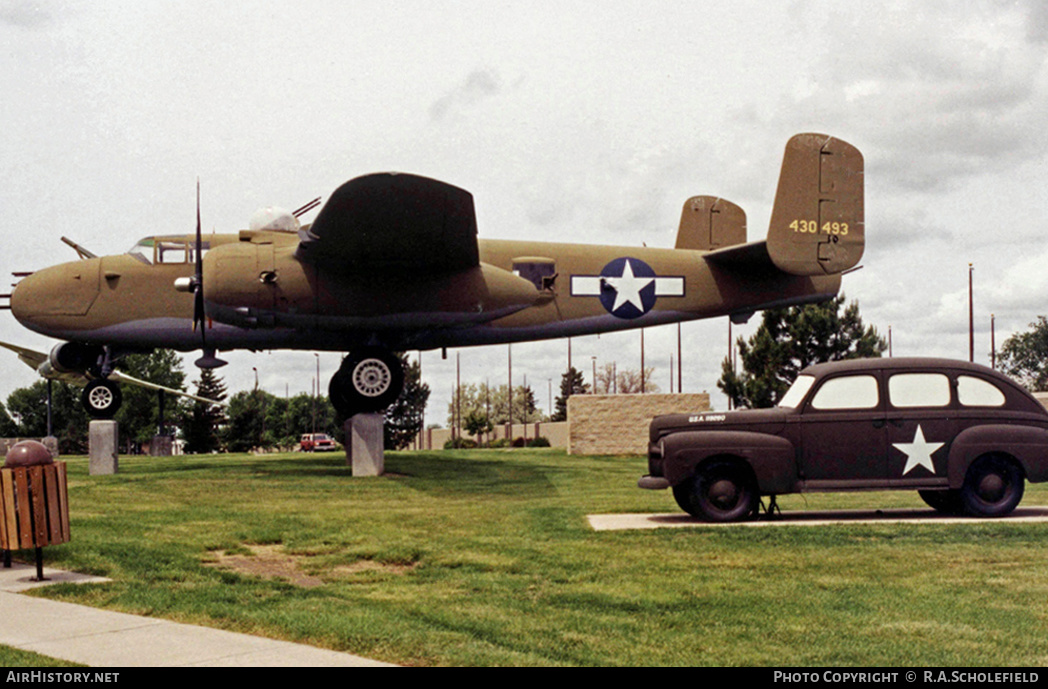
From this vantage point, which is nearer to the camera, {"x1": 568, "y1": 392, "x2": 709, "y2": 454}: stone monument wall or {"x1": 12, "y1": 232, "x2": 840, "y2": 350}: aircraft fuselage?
{"x1": 12, "y1": 232, "x2": 840, "y2": 350}: aircraft fuselage

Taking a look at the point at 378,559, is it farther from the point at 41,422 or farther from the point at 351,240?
the point at 41,422

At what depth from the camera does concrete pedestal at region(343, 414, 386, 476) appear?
65.7 ft

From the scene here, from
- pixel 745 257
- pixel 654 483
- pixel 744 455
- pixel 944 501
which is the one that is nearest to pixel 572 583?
pixel 654 483

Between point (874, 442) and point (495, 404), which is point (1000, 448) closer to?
point (874, 442)

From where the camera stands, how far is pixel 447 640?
282 inches

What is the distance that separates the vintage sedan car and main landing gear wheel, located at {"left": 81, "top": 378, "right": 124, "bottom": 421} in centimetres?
1567

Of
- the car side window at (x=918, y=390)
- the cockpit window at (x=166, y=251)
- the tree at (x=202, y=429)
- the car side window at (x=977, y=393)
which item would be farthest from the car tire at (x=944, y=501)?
the tree at (x=202, y=429)

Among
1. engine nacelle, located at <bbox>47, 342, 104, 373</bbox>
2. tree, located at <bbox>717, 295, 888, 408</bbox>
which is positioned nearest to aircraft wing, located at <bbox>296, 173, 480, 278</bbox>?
engine nacelle, located at <bbox>47, 342, 104, 373</bbox>

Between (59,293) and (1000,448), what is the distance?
1918cm

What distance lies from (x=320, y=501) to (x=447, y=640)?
929 cm

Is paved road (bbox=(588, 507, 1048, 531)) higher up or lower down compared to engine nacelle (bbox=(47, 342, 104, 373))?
lower down

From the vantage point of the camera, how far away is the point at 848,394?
12.6 metres

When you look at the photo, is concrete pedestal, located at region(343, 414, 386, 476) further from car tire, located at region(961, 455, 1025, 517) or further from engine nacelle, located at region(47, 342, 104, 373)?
car tire, located at region(961, 455, 1025, 517)

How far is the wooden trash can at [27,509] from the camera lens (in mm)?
10258
